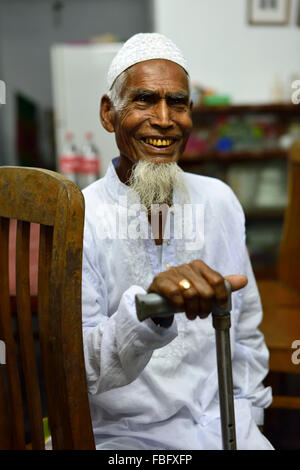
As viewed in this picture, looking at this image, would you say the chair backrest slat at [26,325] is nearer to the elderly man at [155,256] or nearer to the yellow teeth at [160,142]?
Result: the elderly man at [155,256]

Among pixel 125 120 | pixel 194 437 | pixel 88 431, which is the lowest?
pixel 194 437

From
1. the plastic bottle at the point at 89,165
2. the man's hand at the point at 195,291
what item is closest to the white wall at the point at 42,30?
the plastic bottle at the point at 89,165

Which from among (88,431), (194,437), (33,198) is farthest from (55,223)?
(194,437)

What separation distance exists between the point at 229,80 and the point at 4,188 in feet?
10.3

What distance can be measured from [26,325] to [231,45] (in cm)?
325

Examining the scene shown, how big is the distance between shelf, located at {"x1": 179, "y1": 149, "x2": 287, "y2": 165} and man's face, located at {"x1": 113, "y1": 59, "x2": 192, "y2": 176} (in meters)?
2.59

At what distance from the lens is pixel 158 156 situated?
95 centimetres

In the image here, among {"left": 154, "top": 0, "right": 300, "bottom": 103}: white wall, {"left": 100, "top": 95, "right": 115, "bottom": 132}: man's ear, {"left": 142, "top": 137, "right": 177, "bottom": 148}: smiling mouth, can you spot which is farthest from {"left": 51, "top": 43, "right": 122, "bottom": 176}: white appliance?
{"left": 142, "top": 137, "right": 177, "bottom": 148}: smiling mouth

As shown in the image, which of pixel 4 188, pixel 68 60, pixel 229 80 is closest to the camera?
pixel 4 188

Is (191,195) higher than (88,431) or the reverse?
higher

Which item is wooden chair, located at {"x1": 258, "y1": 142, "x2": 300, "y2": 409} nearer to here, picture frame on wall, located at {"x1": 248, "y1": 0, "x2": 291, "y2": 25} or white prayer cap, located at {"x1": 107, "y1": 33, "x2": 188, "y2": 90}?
white prayer cap, located at {"x1": 107, "y1": 33, "x2": 188, "y2": 90}

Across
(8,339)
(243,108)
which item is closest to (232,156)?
(243,108)

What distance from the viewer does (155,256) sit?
1022 millimetres
